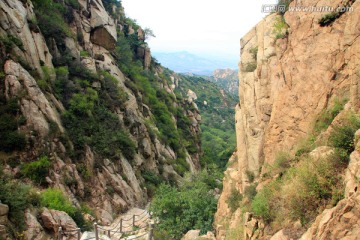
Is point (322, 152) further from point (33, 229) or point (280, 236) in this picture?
point (33, 229)

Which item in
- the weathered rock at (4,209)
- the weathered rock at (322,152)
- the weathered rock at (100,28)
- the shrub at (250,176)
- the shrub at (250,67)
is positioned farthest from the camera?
the weathered rock at (100,28)

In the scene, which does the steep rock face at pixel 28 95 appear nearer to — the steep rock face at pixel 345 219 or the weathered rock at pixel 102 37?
the weathered rock at pixel 102 37

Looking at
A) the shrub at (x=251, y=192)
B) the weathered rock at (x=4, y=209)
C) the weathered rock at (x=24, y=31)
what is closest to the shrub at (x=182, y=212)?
the shrub at (x=251, y=192)

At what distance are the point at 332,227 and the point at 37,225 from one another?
39.2 feet

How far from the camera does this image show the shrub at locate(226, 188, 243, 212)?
595 inches

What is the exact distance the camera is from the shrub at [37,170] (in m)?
18.3

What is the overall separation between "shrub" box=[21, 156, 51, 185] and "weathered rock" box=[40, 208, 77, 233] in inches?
165

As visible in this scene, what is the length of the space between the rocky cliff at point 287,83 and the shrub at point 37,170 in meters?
11.0

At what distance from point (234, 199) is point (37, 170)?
38.7ft

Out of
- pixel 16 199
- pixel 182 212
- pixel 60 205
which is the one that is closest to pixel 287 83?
pixel 182 212

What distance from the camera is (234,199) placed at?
15492 mm

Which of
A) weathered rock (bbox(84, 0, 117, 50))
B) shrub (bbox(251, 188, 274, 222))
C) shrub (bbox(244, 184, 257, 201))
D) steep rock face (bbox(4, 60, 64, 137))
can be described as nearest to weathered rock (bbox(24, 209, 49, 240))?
steep rock face (bbox(4, 60, 64, 137))

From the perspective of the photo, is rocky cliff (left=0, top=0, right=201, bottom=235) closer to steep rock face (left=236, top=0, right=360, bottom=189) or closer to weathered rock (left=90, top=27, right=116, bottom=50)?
weathered rock (left=90, top=27, right=116, bottom=50)

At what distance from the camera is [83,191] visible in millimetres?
21469
